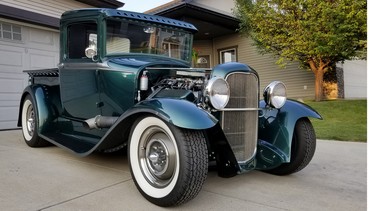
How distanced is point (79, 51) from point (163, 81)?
143 centimetres

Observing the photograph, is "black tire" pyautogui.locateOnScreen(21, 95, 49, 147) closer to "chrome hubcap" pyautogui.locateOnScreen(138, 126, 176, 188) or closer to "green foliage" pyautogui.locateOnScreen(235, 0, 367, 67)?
"chrome hubcap" pyautogui.locateOnScreen(138, 126, 176, 188)

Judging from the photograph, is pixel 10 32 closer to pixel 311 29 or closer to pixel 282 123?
pixel 282 123

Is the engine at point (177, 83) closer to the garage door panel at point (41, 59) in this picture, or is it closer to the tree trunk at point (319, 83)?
the garage door panel at point (41, 59)

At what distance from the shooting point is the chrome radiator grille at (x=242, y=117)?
2707 millimetres

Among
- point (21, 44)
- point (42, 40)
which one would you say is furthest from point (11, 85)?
point (42, 40)

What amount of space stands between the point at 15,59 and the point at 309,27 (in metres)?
8.18

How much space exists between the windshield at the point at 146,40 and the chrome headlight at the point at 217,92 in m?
1.47

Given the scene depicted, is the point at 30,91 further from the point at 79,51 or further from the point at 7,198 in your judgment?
the point at 7,198

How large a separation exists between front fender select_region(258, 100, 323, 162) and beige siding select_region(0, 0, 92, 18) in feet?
21.0

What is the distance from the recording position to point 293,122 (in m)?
3.02

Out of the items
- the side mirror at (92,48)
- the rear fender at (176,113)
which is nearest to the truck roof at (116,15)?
the side mirror at (92,48)

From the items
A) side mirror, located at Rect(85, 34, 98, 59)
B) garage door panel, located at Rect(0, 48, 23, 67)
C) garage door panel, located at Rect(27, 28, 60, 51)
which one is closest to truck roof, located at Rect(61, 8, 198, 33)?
side mirror, located at Rect(85, 34, 98, 59)

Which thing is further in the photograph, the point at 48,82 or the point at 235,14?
the point at 235,14
